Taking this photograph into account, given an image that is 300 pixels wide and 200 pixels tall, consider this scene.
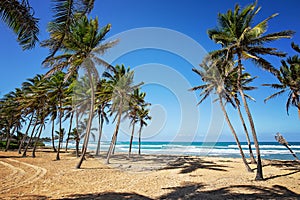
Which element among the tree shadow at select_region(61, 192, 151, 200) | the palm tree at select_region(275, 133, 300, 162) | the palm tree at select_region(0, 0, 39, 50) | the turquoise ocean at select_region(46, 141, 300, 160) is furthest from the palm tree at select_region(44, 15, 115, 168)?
Answer: the turquoise ocean at select_region(46, 141, 300, 160)

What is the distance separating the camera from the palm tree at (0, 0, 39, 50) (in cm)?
434

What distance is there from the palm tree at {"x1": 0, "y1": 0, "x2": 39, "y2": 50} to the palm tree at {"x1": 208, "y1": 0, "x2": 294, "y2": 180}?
31.7 ft

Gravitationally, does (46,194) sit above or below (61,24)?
below

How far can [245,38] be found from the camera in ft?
35.3

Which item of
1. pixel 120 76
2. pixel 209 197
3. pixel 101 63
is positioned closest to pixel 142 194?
pixel 209 197

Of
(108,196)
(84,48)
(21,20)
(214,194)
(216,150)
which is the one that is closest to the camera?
(21,20)

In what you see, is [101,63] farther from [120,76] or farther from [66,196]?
[66,196]

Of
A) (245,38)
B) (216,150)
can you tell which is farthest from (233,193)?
(216,150)

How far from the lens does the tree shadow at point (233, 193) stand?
6.84m

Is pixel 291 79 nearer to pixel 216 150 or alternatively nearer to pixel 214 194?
pixel 214 194

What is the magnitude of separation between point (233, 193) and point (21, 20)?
28.5ft

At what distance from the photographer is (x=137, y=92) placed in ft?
80.3

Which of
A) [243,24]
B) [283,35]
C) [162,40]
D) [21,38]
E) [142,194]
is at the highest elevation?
[162,40]

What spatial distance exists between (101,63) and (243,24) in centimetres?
977
